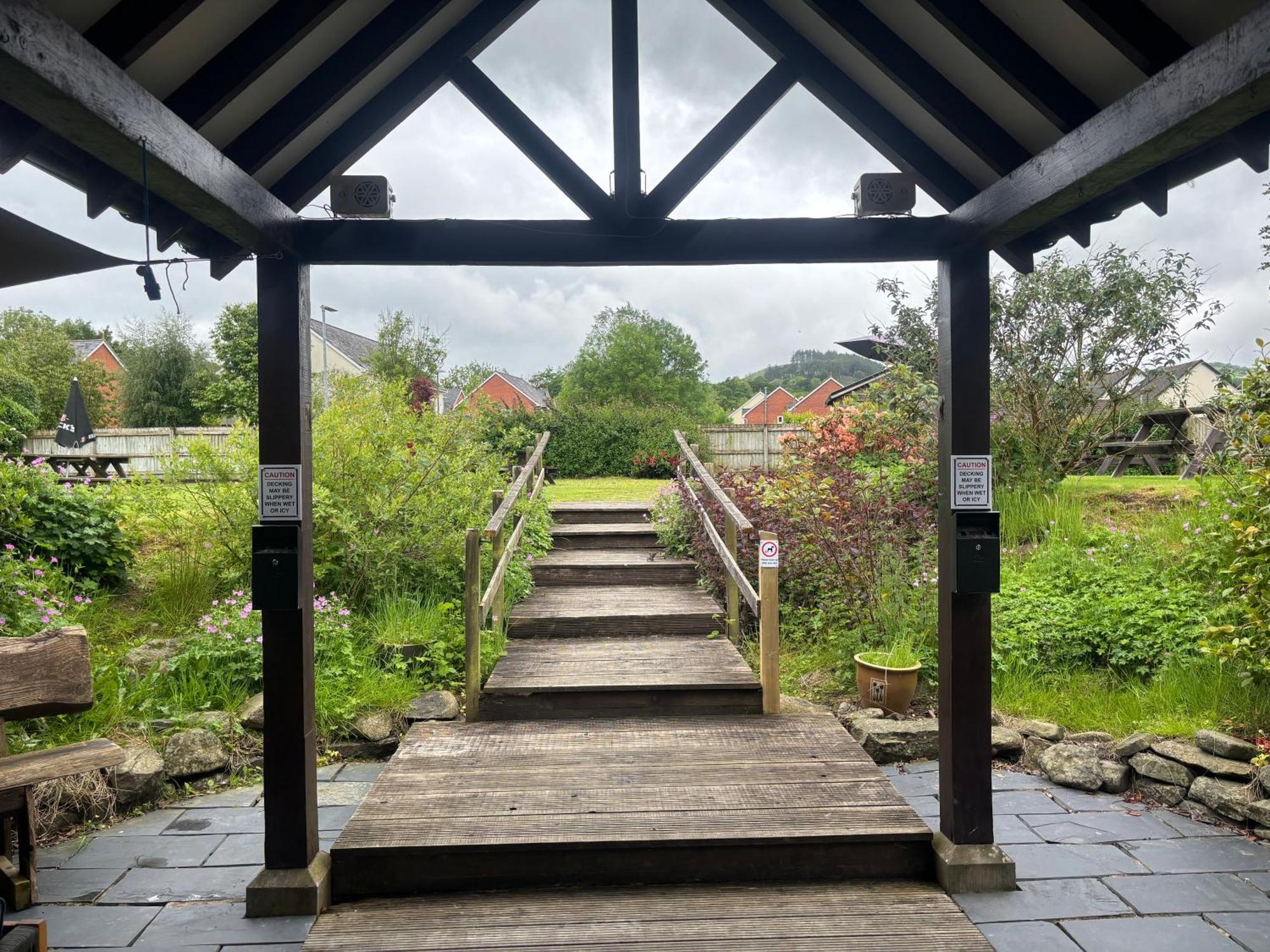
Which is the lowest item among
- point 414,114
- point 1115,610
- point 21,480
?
point 1115,610

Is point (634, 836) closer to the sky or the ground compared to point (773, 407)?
closer to the ground

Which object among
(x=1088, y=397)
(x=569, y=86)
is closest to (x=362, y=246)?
(x=569, y=86)

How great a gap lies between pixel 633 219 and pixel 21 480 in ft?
17.0

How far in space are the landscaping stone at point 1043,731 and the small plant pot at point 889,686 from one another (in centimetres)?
60

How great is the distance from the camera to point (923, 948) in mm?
2660

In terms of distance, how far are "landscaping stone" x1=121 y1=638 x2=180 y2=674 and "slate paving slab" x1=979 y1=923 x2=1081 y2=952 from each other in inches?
177

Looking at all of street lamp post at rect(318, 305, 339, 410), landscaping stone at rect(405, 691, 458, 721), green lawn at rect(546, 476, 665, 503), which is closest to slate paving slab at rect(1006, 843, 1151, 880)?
landscaping stone at rect(405, 691, 458, 721)

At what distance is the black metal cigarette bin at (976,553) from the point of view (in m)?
3.18

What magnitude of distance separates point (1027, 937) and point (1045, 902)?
279 millimetres

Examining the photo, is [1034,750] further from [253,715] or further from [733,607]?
[253,715]

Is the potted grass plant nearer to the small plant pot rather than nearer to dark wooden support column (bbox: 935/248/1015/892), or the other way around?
the small plant pot

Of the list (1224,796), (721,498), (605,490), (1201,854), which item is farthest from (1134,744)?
(605,490)

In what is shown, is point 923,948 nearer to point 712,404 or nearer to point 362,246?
point 362,246

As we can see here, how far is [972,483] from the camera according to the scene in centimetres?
321
